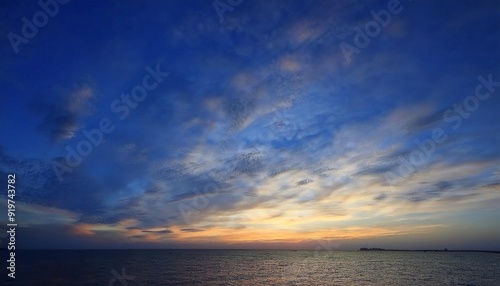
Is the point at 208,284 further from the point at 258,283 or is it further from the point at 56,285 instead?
the point at 56,285

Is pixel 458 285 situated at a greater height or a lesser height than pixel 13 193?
lesser

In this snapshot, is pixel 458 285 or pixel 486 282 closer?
pixel 458 285

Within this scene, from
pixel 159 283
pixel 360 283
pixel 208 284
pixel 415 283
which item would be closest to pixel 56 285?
pixel 159 283

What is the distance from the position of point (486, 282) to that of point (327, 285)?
114 feet

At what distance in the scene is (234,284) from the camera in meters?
52.9

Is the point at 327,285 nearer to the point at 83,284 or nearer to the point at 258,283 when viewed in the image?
the point at 258,283

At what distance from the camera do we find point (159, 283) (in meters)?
52.3

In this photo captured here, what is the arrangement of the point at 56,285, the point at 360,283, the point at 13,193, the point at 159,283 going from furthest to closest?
the point at 360,283 → the point at 159,283 → the point at 56,285 → the point at 13,193

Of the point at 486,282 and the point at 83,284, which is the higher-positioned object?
the point at 83,284

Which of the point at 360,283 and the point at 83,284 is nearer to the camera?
the point at 83,284

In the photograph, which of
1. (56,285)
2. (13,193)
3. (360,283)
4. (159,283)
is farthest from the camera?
(360,283)

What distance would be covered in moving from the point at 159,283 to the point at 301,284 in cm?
→ 2753

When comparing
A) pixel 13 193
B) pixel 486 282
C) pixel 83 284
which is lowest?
pixel 486 282

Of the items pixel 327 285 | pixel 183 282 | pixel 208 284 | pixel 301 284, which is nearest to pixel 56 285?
pixel 183 282
